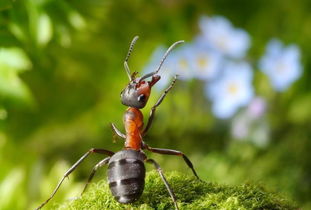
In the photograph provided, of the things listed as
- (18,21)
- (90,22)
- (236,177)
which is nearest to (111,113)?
(90,22)

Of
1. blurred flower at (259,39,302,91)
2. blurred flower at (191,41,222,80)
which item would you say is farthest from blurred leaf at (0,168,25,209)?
blurred flower at (259,39,302,91)

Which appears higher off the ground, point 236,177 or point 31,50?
point 31,50

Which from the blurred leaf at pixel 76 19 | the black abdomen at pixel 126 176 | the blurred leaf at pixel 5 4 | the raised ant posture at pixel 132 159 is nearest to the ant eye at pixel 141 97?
the raised ant posture at pixel 132 159

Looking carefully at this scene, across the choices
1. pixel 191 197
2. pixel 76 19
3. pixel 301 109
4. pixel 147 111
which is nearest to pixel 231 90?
pixel 301 109

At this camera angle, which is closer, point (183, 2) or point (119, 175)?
point (119, 175)

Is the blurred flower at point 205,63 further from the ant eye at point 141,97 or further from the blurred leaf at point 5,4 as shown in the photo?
the ant eye at point 141,97

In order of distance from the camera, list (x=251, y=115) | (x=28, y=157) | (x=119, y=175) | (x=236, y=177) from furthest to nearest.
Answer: (x=251, y=115) → (x=28, y=157) → (x=236, y=177) → (x=119, y=175)

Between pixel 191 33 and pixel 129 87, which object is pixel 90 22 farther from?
pixel 129 87
